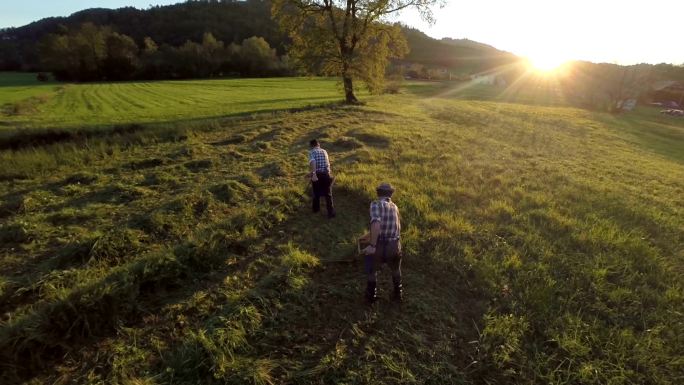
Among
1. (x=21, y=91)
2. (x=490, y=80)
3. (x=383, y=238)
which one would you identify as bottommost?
(x=383, y=238)

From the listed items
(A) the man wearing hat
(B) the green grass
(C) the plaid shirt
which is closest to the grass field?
(A) the man wearing hat

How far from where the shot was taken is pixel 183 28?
126m

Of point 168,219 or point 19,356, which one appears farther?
point 168,219

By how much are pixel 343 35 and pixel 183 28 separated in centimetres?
11796

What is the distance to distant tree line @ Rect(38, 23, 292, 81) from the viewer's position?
84562mm

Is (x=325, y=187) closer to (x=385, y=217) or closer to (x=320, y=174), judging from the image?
(x=320, y=174)

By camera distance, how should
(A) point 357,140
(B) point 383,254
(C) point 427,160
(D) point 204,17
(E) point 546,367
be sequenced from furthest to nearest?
(D) point 204,17 < (A) point 357,140 < (C) point 427,160 < (B) point 383,254 < (E) point 546,367

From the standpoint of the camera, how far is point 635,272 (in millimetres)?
7414

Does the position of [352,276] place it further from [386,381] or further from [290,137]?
[290,137]

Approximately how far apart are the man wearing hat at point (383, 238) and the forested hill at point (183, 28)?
108849mm

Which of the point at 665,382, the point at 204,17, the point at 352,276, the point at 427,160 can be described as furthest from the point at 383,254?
the point at 204,17

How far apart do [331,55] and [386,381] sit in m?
29.4

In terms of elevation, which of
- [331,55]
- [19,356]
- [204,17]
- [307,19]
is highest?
[204,17]

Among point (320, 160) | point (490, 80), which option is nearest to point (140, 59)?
point (490, 80)
